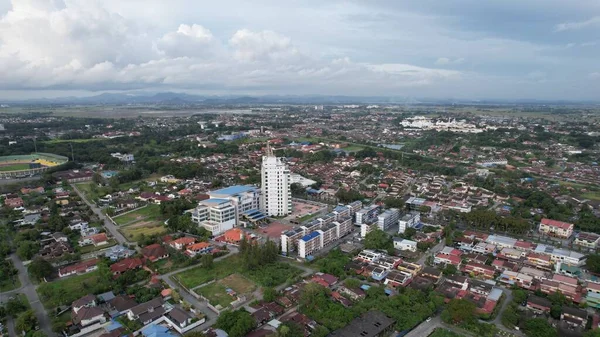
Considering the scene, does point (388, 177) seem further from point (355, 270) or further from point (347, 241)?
point (355, 270)

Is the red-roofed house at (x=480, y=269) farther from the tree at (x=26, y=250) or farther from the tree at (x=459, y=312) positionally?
the tree at (x=26, y=250)

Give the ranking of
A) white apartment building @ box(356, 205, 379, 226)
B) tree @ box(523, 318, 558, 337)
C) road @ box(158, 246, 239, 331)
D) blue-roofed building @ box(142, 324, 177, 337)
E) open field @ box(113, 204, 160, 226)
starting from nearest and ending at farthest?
tree @ box(523, 318, 558, 337), blue-roofed building @ box(142, 324, 177, 337), road @ box(158, 246, 239, 331), white apartment building @ box(356, 205, 379, 226), open field @ box(113, 204, 160, 226)

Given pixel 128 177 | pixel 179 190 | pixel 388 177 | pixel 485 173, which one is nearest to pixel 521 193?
pixel 485 173

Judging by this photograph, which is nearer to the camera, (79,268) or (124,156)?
(79,268)

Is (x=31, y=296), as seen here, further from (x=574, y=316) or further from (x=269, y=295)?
(x=574, y=316)

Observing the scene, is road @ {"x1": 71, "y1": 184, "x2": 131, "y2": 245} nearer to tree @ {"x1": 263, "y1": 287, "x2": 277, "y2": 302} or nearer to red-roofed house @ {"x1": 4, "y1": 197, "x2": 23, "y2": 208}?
red-roofed house @ {"x1": 4, "y1": 197, "x2": 23, "y2": 208}

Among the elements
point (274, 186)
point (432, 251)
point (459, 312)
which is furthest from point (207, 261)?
point (432, 251)

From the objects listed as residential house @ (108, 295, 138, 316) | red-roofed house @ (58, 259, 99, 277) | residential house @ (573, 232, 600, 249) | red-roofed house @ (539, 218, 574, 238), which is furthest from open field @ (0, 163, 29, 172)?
residential house @ (573, 232, 600, 249)

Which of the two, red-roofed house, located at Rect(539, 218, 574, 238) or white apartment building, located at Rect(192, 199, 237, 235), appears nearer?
red-roofed house, located at Rect(539, 218, 574, 238)
